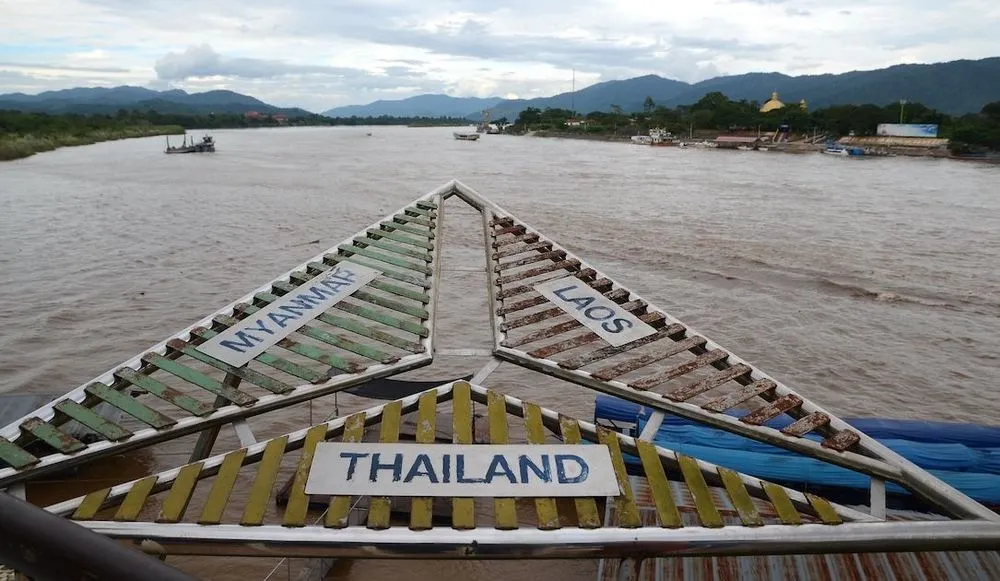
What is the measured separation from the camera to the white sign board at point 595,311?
226 inches

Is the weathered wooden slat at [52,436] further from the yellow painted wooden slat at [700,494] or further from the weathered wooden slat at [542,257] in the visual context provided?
the weathered wooden slat at [542,257]

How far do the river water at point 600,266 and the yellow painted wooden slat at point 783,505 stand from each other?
3.15 meters

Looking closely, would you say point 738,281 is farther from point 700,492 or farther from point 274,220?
point 274,220

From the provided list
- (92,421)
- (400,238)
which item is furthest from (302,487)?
(400,238)

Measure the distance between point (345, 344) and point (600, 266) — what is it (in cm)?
1447

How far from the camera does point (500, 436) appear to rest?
4012mm

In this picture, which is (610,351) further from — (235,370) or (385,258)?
(235,370)

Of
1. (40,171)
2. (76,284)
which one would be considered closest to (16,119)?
(40,171)

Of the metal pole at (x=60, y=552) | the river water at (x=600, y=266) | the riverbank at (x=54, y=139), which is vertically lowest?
the river water at (x=600, y=266)

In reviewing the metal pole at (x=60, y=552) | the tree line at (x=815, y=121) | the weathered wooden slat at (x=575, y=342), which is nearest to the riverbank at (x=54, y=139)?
the weathered wooden slat at (x=575, y=342)

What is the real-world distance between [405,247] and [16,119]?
228 feet

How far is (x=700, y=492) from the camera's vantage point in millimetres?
3674

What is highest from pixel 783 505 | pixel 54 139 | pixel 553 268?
pixel 54 139

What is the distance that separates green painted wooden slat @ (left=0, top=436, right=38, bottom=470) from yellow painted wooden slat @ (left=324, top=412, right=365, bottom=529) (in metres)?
1.70
